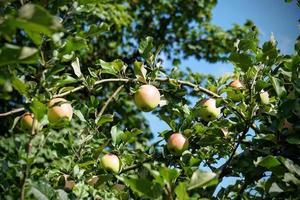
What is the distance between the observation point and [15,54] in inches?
32.0

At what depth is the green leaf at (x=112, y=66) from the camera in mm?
1812

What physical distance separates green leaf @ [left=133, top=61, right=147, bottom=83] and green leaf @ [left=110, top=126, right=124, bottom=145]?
239 mm

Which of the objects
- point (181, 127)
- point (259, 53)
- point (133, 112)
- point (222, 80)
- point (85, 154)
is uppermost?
point (259, 53)

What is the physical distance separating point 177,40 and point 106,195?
688 cm

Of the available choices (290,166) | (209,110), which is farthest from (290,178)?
(209,110)

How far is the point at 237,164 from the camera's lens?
1528mm

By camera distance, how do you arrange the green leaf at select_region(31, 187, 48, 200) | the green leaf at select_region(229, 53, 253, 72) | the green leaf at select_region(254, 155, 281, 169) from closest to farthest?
1. the green leaf at select_region(31, 187, 48, 200)
2. the green leaf at select_region(254, 155, 281, 169)
3. the green leaf at select_region(229, 53, 253, 72)

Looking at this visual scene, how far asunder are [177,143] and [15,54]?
3.34 ft

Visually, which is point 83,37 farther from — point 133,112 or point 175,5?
point 175,5

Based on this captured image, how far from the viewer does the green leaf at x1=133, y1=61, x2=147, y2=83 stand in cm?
180

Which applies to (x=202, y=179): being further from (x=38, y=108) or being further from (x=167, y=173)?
(x=38, y=108)

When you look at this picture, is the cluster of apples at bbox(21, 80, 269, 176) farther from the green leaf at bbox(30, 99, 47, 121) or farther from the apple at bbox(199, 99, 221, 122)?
the green leaf at bbox(30, 99, 47, 121)

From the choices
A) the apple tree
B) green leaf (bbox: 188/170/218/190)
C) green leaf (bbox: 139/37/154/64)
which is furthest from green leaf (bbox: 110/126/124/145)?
green leaf (bbox: 188/170/218/190)

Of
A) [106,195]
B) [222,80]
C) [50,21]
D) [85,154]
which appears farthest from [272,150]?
[50,21]
